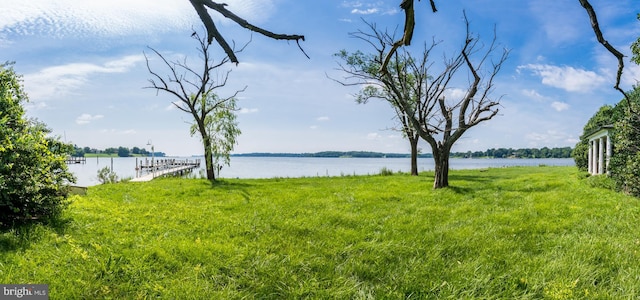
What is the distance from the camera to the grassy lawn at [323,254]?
4375 millimetres

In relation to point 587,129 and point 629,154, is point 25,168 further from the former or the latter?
point 587,129

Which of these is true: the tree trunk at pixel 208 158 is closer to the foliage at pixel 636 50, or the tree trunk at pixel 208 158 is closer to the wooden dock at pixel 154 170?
the wooden dock at pixel 154 170

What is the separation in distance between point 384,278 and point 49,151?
232 inches

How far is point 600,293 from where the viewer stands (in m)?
4.53

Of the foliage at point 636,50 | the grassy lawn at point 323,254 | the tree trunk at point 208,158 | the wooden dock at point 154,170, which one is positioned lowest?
the grassy lawn at point 323,254

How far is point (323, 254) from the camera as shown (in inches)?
216

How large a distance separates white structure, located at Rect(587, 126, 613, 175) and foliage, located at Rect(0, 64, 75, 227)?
729 inches

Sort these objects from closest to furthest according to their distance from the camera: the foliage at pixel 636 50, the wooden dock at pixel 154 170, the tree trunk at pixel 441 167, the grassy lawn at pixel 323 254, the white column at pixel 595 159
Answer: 1. the grassy lawn at pixel 323 254
2. the foliage at pixel 636 50
3. the tree trunk at pixel 441 167
4. the white column at pixel 595 159
5. the wooden dock at pixel 154 170

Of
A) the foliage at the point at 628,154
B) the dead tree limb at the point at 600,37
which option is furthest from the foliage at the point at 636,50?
the dead tree limb at the point at 600,37

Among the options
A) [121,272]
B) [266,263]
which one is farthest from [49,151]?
[266,263]

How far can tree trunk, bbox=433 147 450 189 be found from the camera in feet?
46.3

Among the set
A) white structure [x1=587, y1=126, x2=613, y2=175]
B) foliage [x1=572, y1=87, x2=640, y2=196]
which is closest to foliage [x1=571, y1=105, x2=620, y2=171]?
white structure [x1=587, y1=126, x2=613, y2=175]

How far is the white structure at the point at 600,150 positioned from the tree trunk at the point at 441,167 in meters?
7.12

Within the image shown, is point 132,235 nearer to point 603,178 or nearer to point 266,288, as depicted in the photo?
point 266,288
